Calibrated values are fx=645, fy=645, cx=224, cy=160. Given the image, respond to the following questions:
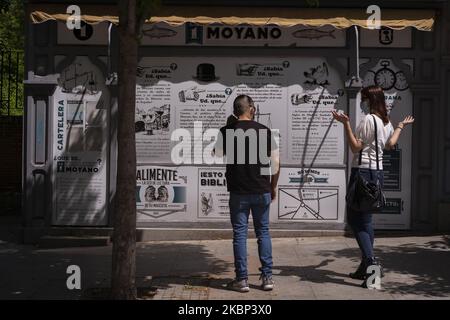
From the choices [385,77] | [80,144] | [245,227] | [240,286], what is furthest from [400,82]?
[80,144]

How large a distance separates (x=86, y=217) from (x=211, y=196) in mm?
1856

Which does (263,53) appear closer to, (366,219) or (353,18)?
(353,18)

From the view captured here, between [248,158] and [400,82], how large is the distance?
3960 millimetres

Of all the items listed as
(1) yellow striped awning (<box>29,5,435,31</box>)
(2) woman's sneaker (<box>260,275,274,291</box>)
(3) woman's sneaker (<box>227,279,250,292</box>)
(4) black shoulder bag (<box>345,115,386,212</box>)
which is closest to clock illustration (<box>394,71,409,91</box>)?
(1) yellow striped awning (<box>29,5,435,31</box>)

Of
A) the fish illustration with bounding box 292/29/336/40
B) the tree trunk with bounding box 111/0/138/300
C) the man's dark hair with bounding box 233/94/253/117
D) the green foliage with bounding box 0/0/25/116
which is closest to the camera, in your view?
the tree trunk with bounding box 111/0/138/300

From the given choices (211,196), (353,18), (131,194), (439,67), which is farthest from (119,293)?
(439,67)

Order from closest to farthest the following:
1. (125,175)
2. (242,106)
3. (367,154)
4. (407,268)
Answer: (125,175) < (242,106) < (367,154) < (407,268)

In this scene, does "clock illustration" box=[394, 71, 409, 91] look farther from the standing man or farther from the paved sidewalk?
the standing man

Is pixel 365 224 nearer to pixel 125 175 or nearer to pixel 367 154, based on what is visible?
pixel 367 154

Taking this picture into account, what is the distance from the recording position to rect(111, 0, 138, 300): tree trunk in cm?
590

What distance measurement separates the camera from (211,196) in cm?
941

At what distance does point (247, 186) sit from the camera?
6289 mm

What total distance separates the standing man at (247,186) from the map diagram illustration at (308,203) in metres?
3.03

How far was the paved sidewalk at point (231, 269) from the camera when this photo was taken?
250 inches
